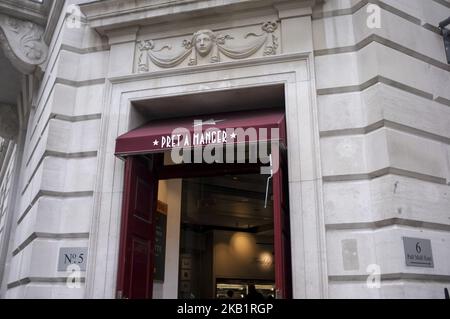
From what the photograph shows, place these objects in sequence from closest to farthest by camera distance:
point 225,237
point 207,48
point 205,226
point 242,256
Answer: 1. point 207,48
2. point 205,226
3. point 225,237
4. point 242,256

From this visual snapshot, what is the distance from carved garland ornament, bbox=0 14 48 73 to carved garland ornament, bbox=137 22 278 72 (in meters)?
2.73

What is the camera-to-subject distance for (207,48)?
25.4 feet

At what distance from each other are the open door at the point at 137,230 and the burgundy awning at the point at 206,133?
400 millimetres

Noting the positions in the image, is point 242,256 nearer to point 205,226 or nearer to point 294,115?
point 205,226

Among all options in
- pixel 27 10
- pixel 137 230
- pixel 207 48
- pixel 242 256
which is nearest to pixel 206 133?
pixel 207 48

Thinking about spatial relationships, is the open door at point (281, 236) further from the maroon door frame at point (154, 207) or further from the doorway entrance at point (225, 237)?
the doorway entrance at point (225, 237)

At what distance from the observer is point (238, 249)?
19.0 meters

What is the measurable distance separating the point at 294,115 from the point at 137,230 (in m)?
3.08

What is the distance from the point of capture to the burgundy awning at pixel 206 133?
266 inches

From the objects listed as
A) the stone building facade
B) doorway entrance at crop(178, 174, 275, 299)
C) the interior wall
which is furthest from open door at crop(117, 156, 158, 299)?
the interior wall

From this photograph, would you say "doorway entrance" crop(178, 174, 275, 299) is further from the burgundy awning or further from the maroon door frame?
the burgundy awning

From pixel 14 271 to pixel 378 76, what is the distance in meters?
7.13

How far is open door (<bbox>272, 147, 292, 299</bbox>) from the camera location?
6.36m
